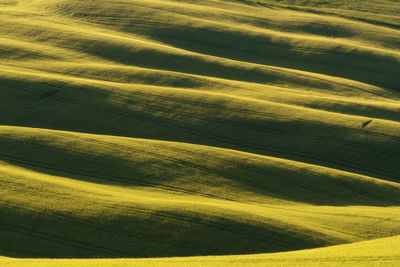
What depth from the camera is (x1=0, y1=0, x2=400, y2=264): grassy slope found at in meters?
22.9

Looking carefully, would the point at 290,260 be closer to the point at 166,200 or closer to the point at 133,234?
the point at 133,234

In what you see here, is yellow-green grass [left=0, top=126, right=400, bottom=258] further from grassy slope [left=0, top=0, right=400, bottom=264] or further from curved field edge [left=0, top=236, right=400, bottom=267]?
curved field edge [left=0, top=236, right=400, bottom=267]

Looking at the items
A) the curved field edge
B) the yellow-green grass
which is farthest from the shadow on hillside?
the curved field edge

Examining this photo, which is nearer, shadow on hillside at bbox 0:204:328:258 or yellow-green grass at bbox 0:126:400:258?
shadow on hillside at bbox 0:204:328:258

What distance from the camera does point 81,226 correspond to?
22.5m

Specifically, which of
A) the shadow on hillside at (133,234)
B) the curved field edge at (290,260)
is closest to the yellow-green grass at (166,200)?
the shadow on hillside at (133,234)

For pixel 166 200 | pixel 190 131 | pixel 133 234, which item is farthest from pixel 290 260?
pixel 190 131

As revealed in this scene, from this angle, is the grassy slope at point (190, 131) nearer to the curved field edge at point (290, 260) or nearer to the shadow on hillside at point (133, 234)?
the shadow on hillside at point (133, 234)

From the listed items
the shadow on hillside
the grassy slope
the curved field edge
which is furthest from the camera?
the grassy slope

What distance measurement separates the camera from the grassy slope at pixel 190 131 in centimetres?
2292

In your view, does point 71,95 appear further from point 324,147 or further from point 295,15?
point 295,15

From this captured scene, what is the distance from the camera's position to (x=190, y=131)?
3522 centimetres

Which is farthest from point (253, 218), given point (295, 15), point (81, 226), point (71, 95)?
point (295, 15)

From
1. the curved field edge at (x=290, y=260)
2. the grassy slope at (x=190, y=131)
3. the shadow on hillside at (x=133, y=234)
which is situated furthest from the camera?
the grassy slope at (x=190, y=131)
